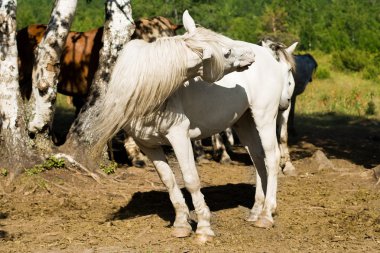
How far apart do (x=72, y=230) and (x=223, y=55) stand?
235 cm

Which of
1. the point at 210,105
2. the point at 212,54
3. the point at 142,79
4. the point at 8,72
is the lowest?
the point at 210,105

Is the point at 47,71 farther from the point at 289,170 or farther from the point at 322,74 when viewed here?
the point at 322,74

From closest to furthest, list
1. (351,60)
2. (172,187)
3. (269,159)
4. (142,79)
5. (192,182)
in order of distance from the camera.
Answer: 1. (142,79)
2. (192,182)
3. (172,187)
4. (269,159)
5. (351,60)

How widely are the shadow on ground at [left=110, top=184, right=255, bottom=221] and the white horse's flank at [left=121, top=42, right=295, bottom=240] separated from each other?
2.49 feet

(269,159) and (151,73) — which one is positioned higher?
(151,73)

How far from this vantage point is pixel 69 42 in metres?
11.0

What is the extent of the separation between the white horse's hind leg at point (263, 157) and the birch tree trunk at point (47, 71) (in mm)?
3081

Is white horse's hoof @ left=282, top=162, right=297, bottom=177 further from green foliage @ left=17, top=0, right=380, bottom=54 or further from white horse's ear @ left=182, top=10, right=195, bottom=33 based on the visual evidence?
green foliage @ left=17, top=0, right=380, bottom=54

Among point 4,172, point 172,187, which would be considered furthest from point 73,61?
point 172,187

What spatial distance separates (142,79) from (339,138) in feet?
31.0

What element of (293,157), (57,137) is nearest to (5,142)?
(57,137)

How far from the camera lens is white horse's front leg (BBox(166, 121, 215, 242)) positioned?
5535 mm

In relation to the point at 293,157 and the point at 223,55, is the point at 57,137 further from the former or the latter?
the point at 223,55

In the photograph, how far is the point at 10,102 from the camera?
8.62m
